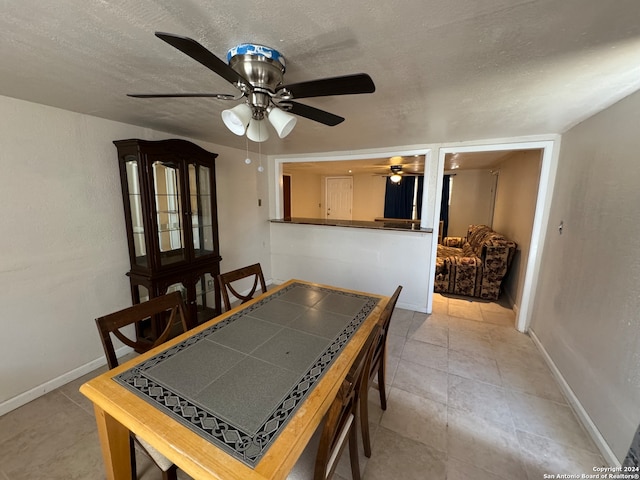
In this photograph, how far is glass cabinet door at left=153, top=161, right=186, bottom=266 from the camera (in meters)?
2.34

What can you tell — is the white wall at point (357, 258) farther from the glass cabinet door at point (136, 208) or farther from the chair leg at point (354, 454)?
the chair leg at point (354, 454)

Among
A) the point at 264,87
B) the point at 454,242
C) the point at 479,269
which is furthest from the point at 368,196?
the point at 264,87

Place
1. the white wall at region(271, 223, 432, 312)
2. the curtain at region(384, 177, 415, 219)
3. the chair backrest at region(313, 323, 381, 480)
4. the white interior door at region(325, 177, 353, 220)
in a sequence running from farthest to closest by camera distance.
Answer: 1. the white interior door at region(325, 177, 353, 220)
2. the curtain at region(384, 177, 415, 219)
3. the white wall at region(271, 223, 432, 312)
4. the chair backrest at region(313, 323, 381, 480)

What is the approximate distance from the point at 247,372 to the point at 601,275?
2.19 metres

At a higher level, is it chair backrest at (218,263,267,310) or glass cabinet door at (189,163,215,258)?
glass cabinet door at (189,163,215,258)

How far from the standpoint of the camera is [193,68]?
1266 millimetres

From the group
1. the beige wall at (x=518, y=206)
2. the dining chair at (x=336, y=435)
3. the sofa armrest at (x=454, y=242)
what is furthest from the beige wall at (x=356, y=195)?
the dining chair at (x=336, y=435)

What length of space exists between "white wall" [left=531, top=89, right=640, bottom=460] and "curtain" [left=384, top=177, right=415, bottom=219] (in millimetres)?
4308

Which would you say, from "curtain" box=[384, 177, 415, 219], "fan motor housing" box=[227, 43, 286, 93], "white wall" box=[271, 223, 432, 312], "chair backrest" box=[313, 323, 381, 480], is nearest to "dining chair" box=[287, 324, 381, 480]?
"chair backrest" box=[313, 323, 381, 480]

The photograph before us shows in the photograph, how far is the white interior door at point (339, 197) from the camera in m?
7.40

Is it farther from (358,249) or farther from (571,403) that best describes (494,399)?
(358,249)

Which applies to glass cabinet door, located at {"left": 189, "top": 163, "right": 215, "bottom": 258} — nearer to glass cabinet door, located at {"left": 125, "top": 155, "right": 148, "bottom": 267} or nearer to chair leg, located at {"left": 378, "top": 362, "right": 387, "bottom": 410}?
glass cabinet door, located at {"left": 125, "top": 155, "right": 148, "bottom": 267}

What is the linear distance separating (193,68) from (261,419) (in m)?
1.54

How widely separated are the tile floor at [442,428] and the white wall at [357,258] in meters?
1.05
